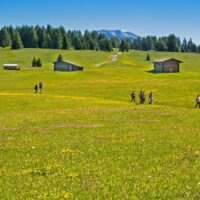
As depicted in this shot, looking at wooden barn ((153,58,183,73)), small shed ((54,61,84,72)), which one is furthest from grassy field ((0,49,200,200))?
small shed ((54,61,84,72))

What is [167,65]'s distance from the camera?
14988 cm

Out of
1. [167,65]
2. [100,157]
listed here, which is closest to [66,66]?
[167,65]

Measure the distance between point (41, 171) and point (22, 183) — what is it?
6.13 ft

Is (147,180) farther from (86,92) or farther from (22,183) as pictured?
(86,92)

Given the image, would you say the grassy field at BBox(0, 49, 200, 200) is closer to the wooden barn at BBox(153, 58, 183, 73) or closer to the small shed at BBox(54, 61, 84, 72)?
the wooden barn at BBox(153, 58, 183, 73)

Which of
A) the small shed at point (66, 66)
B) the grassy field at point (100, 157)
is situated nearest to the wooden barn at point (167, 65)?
the small shed at point (66, 66)

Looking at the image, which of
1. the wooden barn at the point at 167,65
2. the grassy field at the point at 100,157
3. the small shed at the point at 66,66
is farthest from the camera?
the small shed at the point at 66,66

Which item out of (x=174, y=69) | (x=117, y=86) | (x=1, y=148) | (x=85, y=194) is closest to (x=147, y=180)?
(x=85, y=194)

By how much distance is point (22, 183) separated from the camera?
14.9 m

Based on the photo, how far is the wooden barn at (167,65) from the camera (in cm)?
14862

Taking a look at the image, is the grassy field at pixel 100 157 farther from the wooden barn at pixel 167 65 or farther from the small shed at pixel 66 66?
the small shed at pixel 66 66

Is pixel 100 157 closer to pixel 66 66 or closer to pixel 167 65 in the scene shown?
pixel 167 65

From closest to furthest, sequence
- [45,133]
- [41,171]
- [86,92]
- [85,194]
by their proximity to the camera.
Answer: [85,194] < [41,171] < [45,133] < [86,92]

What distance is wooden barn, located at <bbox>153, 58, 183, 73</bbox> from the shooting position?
14862 cm
